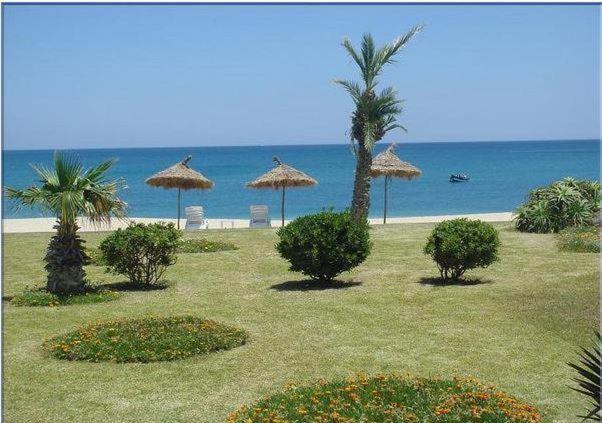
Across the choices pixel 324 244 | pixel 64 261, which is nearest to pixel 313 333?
pixel 324 244

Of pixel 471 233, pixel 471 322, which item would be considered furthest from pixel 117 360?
pixel 471 233

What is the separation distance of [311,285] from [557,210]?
12923mm

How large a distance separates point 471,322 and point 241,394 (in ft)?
17.1

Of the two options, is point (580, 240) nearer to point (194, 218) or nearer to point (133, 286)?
point (133, 286)

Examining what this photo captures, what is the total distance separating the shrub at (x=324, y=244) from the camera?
16219 mm

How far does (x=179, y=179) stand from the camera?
32.9 meters

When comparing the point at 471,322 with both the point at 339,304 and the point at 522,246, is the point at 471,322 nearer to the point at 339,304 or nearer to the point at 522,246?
the point at 339,304

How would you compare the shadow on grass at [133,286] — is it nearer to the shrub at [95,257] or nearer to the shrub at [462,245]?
the shrub at [95,257]

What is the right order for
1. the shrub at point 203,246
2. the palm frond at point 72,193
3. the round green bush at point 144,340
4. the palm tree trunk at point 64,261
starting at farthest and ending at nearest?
the shrub at point 203,246 < the palm tree trunk at point 64,261 < the palm frond at point 72,193 < the round green bush at point 144,340

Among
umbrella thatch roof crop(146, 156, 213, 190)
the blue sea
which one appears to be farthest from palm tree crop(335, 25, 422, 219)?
the blue sea

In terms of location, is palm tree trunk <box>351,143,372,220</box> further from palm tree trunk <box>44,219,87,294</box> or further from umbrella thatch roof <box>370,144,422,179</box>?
palm tree trunk <box>44,219,87,294</box>

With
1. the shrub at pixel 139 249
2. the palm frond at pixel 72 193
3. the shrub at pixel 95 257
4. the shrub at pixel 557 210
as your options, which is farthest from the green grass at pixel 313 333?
the shrub at pixel 557 210

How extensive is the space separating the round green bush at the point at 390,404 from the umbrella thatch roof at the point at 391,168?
24169mm

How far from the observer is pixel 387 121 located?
1074 inches
